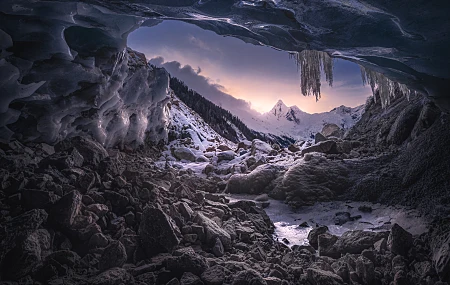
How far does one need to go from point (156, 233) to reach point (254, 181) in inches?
226

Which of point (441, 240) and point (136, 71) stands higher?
point (136, 71)

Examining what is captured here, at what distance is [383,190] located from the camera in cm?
620

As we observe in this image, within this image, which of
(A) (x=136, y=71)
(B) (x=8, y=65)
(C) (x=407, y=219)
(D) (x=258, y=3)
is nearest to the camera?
(D) (x=258, y=3)

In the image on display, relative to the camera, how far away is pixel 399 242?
11.2ft

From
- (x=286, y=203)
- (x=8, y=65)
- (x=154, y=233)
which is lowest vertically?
(x=286, y=203)

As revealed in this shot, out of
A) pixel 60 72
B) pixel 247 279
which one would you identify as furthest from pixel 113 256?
pixel 60 72

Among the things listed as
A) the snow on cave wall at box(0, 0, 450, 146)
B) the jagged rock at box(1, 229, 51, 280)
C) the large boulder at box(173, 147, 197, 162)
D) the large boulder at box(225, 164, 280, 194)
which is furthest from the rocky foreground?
the large boulder at box(173, 147, 197, 162)

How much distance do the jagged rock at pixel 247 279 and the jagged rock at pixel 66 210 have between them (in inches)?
87.5

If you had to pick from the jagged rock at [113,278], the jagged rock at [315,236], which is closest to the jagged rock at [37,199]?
the jagged rock at [113,278]

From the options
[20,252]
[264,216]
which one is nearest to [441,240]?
[264,216]

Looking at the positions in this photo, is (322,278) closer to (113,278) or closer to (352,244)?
(352,244)

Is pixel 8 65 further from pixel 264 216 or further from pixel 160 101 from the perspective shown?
pixel 160 101

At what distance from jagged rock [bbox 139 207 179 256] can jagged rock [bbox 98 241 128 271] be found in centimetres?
37

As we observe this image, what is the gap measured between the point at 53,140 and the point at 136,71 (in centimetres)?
561
